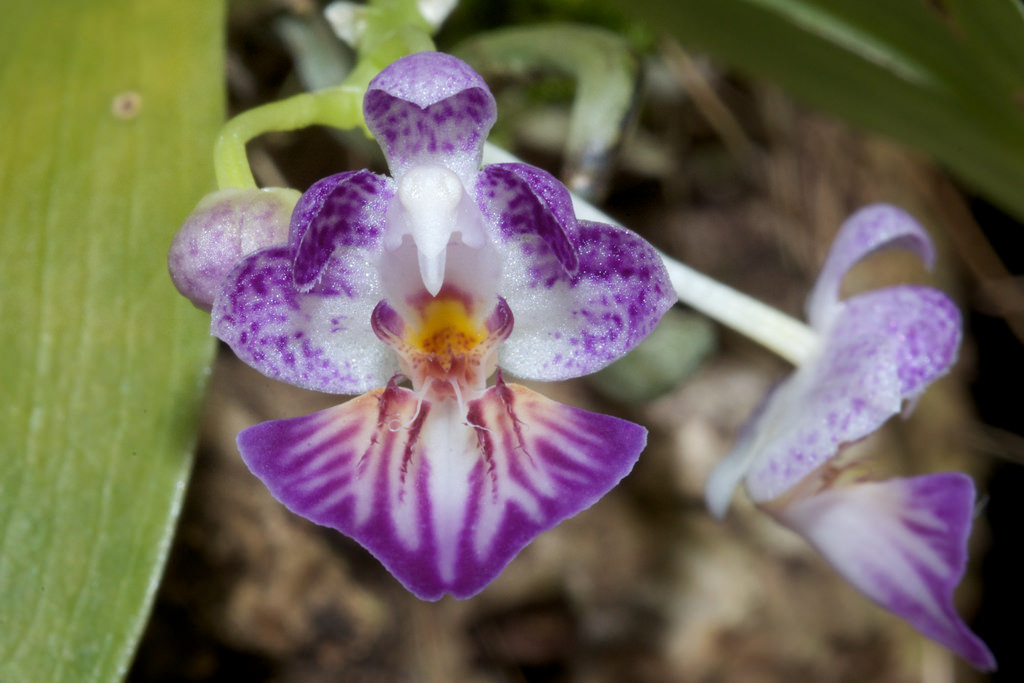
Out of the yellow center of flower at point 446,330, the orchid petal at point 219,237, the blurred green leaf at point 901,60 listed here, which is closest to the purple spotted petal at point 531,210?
the yellow center of flower at point 446,330

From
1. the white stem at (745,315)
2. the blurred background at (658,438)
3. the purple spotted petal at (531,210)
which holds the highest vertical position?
the purple spotted petal at (531,210)

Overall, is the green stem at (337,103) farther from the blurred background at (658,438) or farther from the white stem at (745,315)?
the white stem at (745,315)

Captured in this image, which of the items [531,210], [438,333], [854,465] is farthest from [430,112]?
[854,465]

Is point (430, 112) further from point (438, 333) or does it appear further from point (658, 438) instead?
point (658, 438)

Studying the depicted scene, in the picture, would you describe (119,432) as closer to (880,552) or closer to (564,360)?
(564,360)

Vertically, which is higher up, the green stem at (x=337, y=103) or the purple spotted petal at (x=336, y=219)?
the green stem at (x=337, y=103)

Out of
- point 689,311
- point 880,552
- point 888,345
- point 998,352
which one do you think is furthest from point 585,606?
point 998,352
